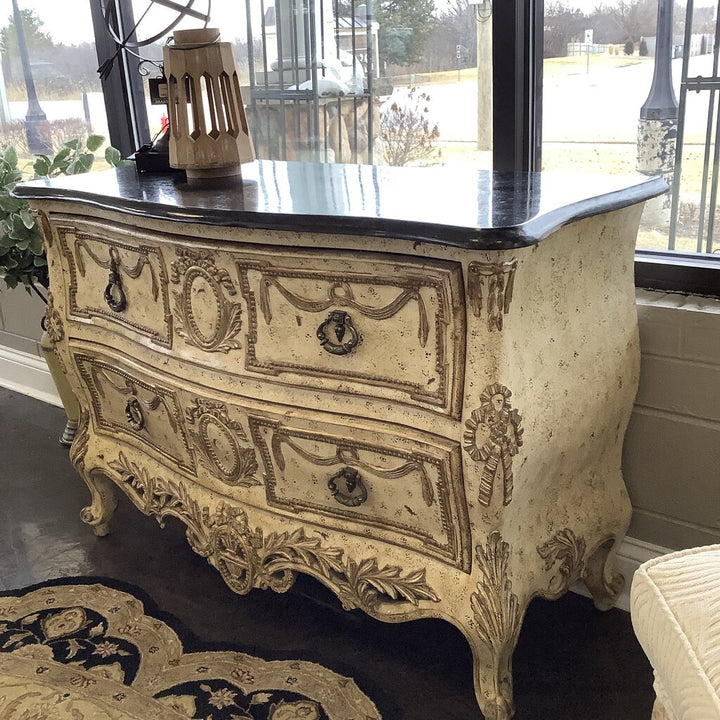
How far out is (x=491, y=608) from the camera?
1.30m

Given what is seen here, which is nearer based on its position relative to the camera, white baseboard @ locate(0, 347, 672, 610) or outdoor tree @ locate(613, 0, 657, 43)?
outdoor tree @ locate(613, 0, 657, 43)

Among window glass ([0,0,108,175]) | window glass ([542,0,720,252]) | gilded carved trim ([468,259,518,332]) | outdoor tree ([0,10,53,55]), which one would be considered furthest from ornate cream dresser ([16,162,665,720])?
outdoor tree ([0,10,53,55])

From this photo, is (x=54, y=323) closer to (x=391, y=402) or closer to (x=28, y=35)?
(x=391, y=402)

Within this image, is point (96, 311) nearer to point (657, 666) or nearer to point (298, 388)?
point (298, 388)

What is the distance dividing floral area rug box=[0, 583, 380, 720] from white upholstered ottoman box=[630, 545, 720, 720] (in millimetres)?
756

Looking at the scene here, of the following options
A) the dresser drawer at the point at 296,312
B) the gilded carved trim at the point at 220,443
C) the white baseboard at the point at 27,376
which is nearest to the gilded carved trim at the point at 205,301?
the dresser drawer at the point at 296,312

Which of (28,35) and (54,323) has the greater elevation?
(28,35)

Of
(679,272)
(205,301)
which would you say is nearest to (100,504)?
(205,301)

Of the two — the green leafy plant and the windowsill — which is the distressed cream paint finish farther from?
the green leafy plant

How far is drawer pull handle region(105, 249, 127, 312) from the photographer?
165 centimetres

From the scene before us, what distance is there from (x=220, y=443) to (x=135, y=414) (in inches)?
11.7

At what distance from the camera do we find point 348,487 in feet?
4.55

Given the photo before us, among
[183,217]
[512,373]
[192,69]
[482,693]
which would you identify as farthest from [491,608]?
[192,69]

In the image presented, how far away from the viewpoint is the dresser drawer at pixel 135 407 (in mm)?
1637
